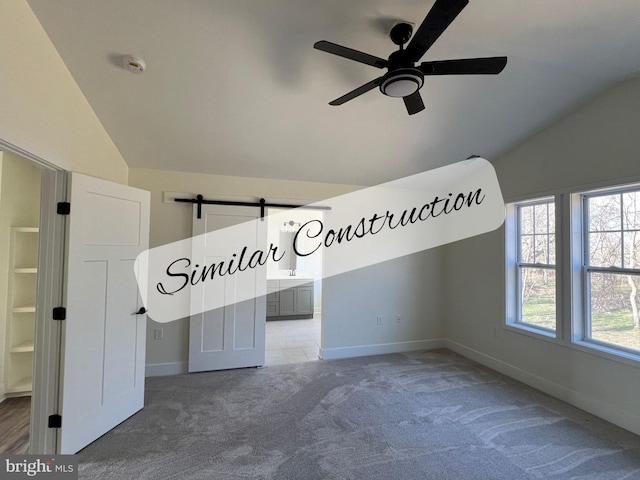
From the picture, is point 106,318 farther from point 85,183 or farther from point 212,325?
point 212,325

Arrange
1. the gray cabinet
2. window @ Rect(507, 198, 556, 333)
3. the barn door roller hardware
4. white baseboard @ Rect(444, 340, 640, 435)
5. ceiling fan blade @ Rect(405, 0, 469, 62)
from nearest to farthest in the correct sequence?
1. ceiling fan blade @ Rect(405, 0, 469, 62)
2. white baseboard @ Rect(444, 340, 640, 435)
3. window @ Rect(507, 198, 556, 333)
4. the barn door roller hardware
5. the gray cabinet

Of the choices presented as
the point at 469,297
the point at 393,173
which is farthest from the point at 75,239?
the point at 469,297

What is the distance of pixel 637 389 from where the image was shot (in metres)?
2.39

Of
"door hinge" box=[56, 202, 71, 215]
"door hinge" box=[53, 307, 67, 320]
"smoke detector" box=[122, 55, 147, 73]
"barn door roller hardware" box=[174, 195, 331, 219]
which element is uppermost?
"smoke detector" box=[122, 55, 147, 73]

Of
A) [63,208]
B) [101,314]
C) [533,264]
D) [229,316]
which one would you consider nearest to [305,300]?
[229,316]

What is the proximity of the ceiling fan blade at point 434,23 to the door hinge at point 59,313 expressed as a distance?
109 inches

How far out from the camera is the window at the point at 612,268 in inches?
100

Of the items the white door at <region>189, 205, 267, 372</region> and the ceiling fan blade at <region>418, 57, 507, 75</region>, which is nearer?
the ceiling fan blade at <region>418, 57, 507, 75</region>

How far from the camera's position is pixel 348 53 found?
153 cm

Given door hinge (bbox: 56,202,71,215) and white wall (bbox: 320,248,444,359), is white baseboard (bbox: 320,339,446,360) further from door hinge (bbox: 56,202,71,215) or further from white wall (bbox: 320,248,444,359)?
door hinge (bbox: 56,202,71,215)

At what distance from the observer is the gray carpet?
6.40 ft

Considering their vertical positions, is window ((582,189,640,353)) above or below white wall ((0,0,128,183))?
below

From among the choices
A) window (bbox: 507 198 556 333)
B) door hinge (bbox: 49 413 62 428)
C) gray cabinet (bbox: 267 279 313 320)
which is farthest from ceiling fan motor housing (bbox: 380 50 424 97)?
gray cabinet (bbox: 267 279 313 320)

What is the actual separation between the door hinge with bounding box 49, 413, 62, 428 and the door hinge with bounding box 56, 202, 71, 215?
1417mm
